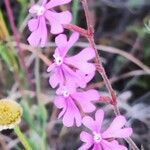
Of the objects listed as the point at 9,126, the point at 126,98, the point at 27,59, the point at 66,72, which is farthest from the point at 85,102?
the point at 27,59

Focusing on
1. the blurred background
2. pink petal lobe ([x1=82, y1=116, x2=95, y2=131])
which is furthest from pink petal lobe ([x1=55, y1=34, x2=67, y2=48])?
the blurred background

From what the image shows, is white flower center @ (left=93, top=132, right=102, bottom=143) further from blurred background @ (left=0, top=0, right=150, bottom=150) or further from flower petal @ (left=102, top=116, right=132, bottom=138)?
blurred background @ (left=0, top=0, right=150, bottom=150)

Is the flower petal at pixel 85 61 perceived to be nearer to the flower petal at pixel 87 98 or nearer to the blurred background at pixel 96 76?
the flower petal at pixel 87 98

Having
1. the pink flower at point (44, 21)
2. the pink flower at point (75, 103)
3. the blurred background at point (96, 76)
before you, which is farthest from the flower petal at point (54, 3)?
the blurred background at point (96, 76)

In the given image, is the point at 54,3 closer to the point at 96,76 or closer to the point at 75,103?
the point at 75,103

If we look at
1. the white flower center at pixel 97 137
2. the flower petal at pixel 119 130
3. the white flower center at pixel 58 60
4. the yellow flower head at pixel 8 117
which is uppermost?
the white flower center at pixel 58 60

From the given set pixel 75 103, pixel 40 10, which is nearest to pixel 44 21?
pixel 40 10

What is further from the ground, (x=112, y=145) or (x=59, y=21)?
(x=59, y=21)
